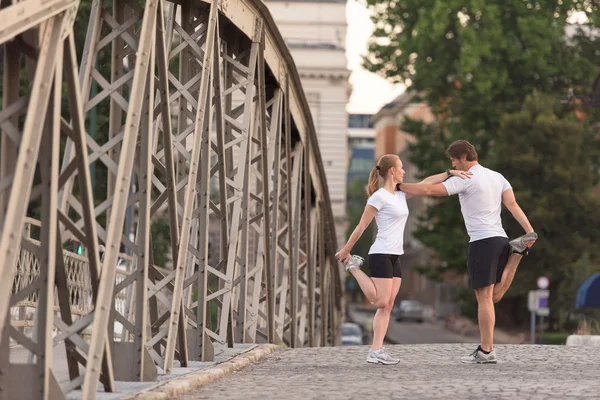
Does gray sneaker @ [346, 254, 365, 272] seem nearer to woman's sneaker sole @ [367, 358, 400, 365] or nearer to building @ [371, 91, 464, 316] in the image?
woman's sneaker sole @ [367, 358, 400, 365]

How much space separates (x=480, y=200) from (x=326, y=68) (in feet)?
219

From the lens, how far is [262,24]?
597 inches

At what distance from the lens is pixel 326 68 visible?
78750mm

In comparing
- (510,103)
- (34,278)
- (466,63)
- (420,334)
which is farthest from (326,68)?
(34,278)

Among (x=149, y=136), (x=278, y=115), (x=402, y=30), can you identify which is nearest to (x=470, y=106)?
(x=402, y=30)

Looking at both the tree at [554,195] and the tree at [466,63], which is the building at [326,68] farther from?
the tree at [466,63]

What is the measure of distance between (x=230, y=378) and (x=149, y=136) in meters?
2.31

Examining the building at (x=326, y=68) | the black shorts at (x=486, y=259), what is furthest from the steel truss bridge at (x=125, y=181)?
the building at (x=326, y=68)

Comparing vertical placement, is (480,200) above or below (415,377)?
above

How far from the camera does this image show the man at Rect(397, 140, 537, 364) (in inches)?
481

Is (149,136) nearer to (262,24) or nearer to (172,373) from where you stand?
(172,373)

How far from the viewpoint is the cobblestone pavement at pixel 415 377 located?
31.0ft

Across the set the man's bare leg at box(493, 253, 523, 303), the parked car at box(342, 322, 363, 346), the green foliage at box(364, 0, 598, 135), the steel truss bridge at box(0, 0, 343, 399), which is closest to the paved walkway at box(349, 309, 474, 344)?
the parked car at box(342, 322, 363, 346)

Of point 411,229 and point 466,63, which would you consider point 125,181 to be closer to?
point 466,63
